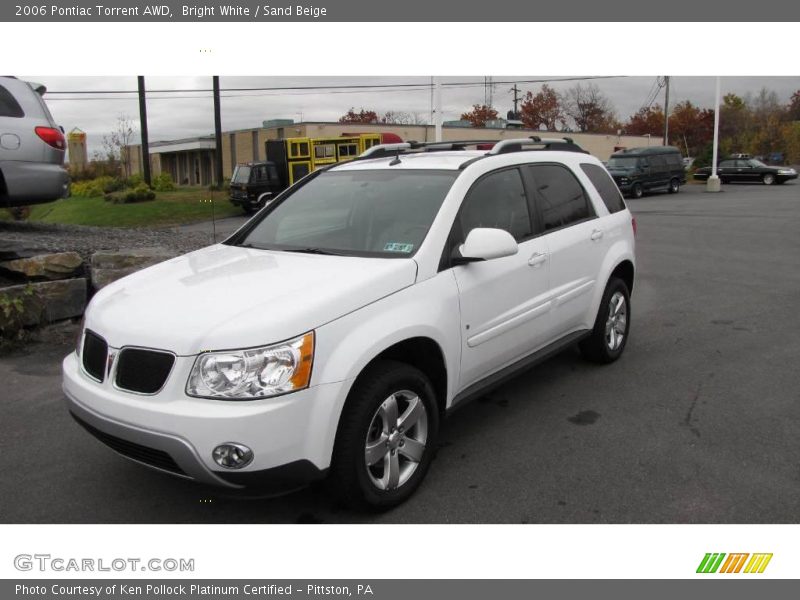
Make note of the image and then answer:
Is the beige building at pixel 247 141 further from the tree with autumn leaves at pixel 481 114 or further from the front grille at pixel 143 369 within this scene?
the front grille at pixel 143 369

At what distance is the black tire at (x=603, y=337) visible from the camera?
18.4ft

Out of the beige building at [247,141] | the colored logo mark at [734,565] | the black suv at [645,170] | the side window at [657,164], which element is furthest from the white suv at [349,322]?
the beige building at [247,141]

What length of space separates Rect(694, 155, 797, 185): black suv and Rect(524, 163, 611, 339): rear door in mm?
36847

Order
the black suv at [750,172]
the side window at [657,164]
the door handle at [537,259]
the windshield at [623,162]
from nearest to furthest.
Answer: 1. the door handle at [537,259]
2. the windshield at [623,162]
3. the side window at [657,164]
4. the black suv at [750,172]

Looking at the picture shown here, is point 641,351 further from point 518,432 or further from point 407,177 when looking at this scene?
point 407,177

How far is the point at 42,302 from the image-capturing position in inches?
267

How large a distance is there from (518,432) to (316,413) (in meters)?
1.90

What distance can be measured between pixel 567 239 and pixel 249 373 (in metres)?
2.87

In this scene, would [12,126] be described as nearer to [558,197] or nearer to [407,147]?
[407,147]

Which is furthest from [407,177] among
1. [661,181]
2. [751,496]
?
[661,181]

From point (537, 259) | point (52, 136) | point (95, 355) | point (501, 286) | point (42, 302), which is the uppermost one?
point (52, 136)

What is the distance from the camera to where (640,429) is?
4562 mm

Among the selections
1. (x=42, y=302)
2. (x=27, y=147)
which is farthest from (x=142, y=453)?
(x=27, y=147)

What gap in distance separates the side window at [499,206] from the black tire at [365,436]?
3.70 feet
